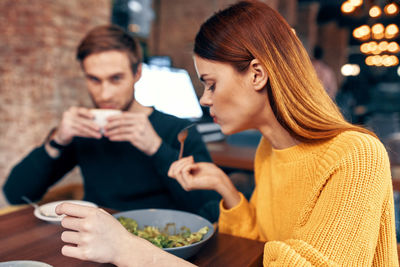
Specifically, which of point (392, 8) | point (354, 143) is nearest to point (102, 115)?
point (354, 143)

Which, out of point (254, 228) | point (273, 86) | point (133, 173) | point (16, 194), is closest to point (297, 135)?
point (273, 86)

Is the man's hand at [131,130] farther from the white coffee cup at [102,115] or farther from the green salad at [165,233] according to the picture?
the green salad at [165,233]

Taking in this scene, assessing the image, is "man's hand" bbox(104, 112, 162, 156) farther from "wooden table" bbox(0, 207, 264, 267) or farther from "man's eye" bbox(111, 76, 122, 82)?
"wooden table" bbox(0, 207, 264, 267)

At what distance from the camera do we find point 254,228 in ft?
3.76

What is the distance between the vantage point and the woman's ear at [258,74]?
2.96ft

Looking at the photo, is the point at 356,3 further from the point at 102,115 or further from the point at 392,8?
the point at 102,115

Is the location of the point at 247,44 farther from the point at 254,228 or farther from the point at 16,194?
the point at 16,194

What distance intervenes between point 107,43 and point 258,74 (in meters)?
0.90

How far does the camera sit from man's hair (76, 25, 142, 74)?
153 centimetres

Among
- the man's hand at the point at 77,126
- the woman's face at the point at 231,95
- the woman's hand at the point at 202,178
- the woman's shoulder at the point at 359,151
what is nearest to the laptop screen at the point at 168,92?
the man's hand at the point at 77,126

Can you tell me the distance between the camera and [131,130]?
1.30 m

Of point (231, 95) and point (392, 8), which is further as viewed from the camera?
point (392, 8)

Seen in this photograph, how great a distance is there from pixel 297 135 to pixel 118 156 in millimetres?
931

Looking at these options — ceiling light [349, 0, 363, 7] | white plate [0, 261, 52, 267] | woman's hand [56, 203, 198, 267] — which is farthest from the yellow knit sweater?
ceiling light [349, 0, 363, 7]
